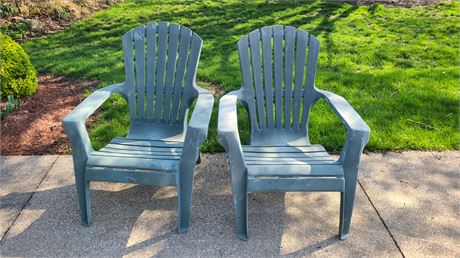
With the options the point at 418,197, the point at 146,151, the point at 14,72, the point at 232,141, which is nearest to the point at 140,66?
the point at 146,151

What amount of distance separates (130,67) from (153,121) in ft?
1.46

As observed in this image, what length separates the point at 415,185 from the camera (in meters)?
2.89

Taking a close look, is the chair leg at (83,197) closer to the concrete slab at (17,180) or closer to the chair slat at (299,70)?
the concrete slab at (17,180)

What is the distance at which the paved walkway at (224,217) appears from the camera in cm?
230

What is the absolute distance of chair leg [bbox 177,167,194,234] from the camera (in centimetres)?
235

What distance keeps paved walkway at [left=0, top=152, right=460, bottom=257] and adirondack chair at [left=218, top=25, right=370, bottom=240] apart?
0.19 m

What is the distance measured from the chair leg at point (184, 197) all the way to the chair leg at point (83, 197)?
57 centimetres

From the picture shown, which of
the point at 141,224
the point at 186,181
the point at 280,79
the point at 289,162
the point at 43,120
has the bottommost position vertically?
the point at 141,224

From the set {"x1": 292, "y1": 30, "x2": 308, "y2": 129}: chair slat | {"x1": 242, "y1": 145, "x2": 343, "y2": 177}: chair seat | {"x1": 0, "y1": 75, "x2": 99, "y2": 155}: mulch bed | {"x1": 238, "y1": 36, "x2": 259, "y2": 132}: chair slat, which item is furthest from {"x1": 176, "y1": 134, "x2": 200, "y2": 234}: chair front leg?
{"x1": 0, "y1": 75, "x2": 99, "y2": 155}: mulch bed

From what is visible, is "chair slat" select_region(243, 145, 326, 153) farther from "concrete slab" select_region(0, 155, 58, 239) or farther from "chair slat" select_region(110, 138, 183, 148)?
"concrete slab" select_region(0, 155, 58, 239)

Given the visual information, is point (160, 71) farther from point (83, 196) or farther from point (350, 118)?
point (350, 118)

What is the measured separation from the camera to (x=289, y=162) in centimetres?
239

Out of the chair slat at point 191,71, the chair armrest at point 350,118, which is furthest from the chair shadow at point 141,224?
the chair armrest at point 350,118

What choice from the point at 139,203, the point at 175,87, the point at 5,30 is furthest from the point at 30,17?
the point at 139,203
